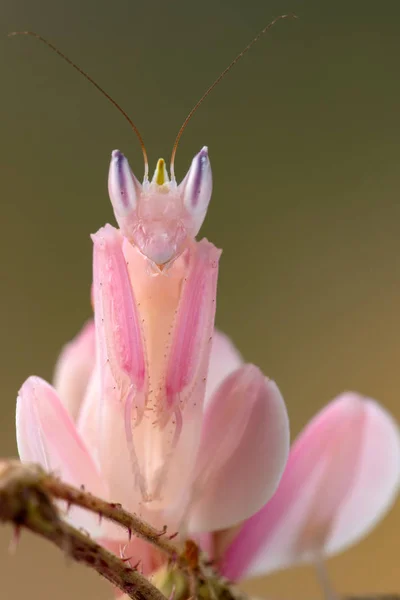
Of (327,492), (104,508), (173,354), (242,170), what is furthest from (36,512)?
(242,170)

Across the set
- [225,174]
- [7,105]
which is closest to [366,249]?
[225,174]

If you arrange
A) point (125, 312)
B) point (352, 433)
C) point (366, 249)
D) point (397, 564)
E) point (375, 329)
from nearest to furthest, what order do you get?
1. point (125, 312)
2. point (352, 433)
3. point (397, 564)
4. point (375, 329)
5. point (366, 249)

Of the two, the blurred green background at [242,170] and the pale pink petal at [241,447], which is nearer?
the pale pink petal at [241,447]

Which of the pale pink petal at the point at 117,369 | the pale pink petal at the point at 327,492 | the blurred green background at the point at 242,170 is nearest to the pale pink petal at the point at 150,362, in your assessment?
the pale pink petal at the point at 117,369

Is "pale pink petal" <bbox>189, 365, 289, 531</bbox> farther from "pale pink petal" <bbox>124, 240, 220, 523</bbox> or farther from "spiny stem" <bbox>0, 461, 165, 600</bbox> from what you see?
"spiny stem" <bbox>0, 461, 165, 600</bbox>

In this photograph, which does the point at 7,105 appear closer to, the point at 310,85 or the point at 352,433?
the point at 310,85

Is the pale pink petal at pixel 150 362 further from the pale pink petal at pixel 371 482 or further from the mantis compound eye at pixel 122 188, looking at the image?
the pale pink petal at pixel 371 482

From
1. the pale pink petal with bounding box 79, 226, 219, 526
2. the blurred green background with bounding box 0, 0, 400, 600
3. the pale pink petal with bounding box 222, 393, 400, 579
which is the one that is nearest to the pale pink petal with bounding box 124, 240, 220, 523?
the pale pink petal with bounding box 79, 226, 219, 526
